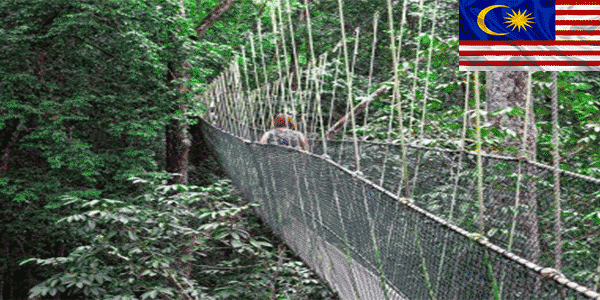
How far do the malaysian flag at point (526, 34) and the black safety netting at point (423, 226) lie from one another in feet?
1.22

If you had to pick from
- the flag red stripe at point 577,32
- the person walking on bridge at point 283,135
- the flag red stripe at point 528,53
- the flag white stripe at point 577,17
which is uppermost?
the flag white stripe at point 577,17

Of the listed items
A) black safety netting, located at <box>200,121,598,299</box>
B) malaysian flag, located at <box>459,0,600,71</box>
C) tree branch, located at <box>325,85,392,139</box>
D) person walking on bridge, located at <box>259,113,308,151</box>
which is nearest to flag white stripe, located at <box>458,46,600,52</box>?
malaysian flag, located at <box>459,0,600,71</box>

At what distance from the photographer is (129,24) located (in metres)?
6.54

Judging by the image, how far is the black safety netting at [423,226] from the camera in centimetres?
137

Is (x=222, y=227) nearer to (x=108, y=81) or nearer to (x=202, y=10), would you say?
(x=108, y=81)

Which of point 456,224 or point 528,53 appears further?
point 528,53

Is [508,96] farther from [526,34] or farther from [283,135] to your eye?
[283,135]

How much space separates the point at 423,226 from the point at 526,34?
0.86 m

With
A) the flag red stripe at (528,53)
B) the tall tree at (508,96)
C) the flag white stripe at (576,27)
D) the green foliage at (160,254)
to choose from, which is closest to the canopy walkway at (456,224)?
the flag red stripe at (528,53)

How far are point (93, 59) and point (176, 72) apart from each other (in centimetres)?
87

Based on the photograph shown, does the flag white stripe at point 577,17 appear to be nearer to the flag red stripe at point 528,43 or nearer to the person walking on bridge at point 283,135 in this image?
the flag red stripe at point 528,43

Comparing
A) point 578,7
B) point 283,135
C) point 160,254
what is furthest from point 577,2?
point 160,254

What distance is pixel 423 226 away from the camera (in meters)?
1.71

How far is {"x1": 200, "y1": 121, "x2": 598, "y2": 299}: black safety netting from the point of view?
137cm
